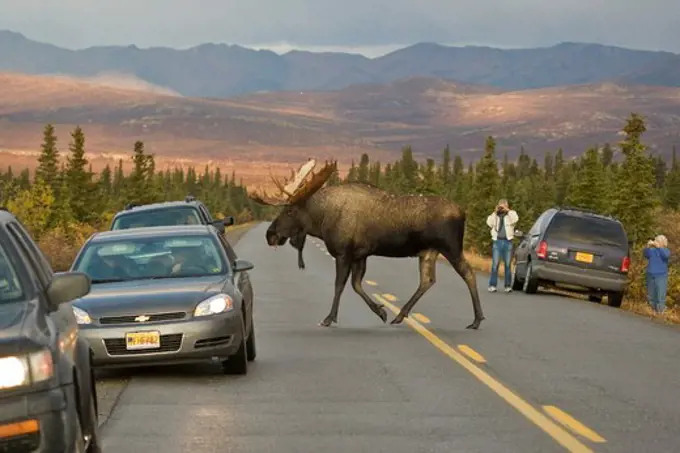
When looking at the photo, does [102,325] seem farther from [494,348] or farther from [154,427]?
[494,348]

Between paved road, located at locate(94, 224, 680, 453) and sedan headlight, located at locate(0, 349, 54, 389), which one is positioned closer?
sedan headlight, located at locate(0, 349, 54, 389)

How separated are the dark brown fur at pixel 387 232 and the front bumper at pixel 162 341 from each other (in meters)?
6.24

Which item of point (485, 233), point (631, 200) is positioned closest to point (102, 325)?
point (631, 200)

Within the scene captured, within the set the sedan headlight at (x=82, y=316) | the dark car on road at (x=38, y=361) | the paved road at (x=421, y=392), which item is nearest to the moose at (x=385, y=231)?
the paved road at (x=421, y=392)

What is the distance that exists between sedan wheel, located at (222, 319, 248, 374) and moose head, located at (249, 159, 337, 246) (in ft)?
21.9

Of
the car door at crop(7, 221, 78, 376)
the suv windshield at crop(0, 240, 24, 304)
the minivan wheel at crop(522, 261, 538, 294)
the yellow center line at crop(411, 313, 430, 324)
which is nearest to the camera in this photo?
the car door at crop(7, 221, 78, 376)

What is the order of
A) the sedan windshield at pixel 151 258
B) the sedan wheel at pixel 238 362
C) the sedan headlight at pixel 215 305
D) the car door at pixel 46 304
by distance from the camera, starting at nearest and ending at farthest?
1. the car door at pixel 46 304
2. the sedan headlight at pixel 215 305
3. the sedan wheel at pixel 238 362
4. the sedan windshield at pixel 151 258

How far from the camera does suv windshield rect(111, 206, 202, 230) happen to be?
24000 mm

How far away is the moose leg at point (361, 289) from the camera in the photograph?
1980 centimetres

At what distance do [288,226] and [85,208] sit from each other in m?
108

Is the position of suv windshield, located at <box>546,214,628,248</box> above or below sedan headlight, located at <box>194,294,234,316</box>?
below

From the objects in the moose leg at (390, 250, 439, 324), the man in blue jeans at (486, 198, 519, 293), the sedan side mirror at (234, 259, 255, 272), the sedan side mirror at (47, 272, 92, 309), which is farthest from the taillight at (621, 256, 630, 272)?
the sedan side mirror at (47, 272, 92, 309)

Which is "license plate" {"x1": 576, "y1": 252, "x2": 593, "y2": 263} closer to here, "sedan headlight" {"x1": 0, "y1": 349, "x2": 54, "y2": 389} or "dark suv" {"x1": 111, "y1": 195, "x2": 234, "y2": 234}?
"dark suv" {"x1": 111, "y1": 195, "x2": 234, "y2": 234}

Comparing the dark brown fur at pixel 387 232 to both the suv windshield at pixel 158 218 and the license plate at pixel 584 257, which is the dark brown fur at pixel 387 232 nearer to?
the suv windshield at pixel 158 218
